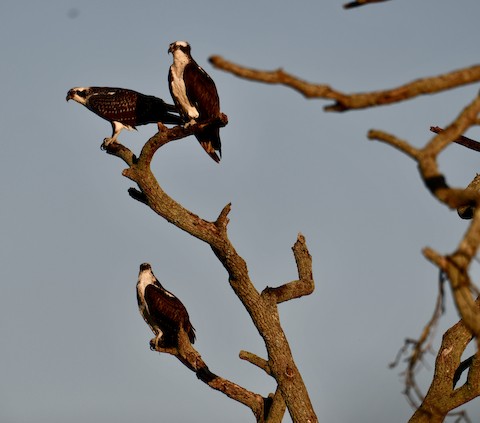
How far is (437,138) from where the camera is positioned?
3.82 meters

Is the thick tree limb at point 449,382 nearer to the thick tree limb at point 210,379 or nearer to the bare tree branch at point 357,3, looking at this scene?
the thick tree limb at point 210,379

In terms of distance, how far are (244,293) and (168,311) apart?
1.78m

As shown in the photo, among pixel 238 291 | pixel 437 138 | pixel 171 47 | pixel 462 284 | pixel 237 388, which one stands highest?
pixel 171 47

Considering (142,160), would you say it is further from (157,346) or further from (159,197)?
(157,346)

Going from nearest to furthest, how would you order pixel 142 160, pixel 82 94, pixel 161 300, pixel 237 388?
pixel 142 160 < pixel 237 388 < pixel 161 300 < pixel 82 94

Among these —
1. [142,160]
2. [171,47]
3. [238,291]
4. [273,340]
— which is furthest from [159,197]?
[171,47]

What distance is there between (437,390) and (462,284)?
6494 mm

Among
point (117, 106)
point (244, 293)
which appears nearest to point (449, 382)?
point (244, 293)

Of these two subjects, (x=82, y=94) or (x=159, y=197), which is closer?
(x=159, y=197)

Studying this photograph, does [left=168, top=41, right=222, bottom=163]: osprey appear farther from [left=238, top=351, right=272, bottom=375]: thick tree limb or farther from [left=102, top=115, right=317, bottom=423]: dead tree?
[left=238, top=351, right=272, bottom=375]: thick tree limb

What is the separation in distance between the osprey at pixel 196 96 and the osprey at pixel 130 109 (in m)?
0.28

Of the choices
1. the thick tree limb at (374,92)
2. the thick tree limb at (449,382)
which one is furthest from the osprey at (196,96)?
the thick tree limb at (374,92)

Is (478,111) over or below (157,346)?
below

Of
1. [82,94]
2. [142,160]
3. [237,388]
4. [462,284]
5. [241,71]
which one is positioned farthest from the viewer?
[82,94]
